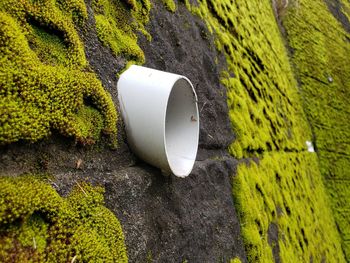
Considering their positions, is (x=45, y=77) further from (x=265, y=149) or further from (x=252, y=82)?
(x=252, y=82)

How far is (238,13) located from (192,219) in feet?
10.6

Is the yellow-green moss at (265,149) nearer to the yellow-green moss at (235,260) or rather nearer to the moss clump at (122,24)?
the yellow-green moss at (235,260)

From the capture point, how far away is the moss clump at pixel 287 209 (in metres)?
2.52

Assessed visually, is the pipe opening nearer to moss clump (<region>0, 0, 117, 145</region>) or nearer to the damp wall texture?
the damp wall texture

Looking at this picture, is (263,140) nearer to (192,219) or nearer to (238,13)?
(238,13)

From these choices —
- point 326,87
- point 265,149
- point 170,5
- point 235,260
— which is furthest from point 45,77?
point 326,87

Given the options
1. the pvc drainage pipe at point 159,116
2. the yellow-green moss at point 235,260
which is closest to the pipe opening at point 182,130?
the pvc drainage pipe at point 159,116

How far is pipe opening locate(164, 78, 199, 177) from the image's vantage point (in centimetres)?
155

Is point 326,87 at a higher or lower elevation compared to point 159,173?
lower

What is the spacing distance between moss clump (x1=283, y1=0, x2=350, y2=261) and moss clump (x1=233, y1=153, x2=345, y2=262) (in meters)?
0.99

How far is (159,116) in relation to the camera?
129cm

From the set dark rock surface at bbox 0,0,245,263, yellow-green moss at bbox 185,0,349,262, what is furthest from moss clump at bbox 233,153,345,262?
dark rock surface at bbox 0,0,245,263

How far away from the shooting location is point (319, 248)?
4.39 meters

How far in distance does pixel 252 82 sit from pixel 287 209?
1.46 meters
